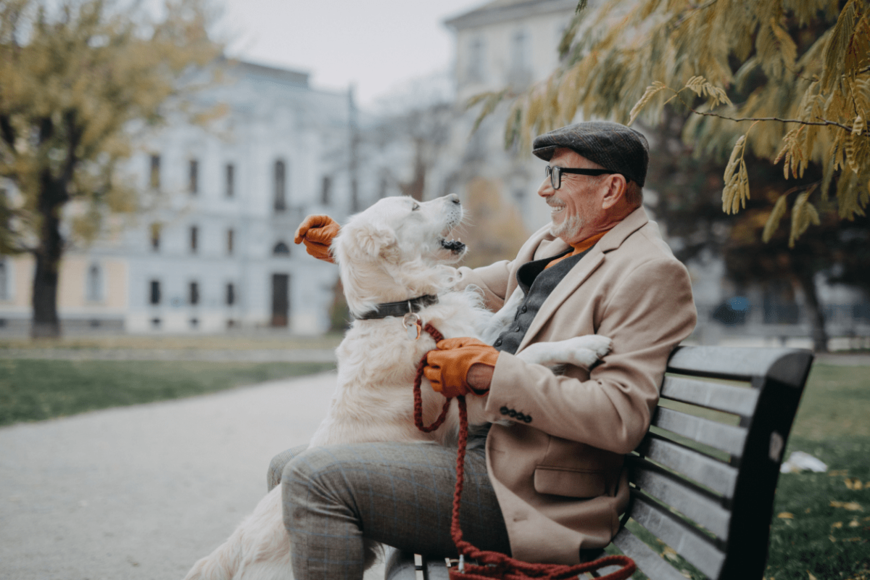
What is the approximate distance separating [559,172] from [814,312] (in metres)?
21.5

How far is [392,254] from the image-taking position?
263 cm

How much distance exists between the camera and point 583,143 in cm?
211

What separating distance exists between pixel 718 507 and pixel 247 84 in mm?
44684

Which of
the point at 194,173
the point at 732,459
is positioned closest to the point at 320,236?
the point at 732,459

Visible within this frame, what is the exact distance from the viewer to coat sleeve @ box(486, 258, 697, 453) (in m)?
1.76

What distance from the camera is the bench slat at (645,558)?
1739 mm

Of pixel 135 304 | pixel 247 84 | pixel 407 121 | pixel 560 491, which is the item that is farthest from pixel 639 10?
pixel 247 84

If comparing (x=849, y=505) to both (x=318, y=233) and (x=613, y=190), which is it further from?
(x=318, y=233)

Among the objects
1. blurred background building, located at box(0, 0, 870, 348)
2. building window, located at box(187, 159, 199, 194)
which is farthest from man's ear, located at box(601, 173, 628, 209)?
building window, located at box(187, 159, 199, 194)

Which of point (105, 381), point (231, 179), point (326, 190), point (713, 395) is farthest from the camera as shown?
point (326, 190)

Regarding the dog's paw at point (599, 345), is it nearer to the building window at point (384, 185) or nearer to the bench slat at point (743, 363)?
the bench slat at point (743, 363)

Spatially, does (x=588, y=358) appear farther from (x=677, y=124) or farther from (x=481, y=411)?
(x=677, y=124)

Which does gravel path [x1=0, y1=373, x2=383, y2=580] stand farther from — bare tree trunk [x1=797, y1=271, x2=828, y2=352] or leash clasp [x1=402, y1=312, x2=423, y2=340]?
bare tree trunk [x1=797, y1=271, x2=828, y2=352]

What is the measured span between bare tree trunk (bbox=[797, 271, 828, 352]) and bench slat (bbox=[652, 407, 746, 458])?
66.1 feet
